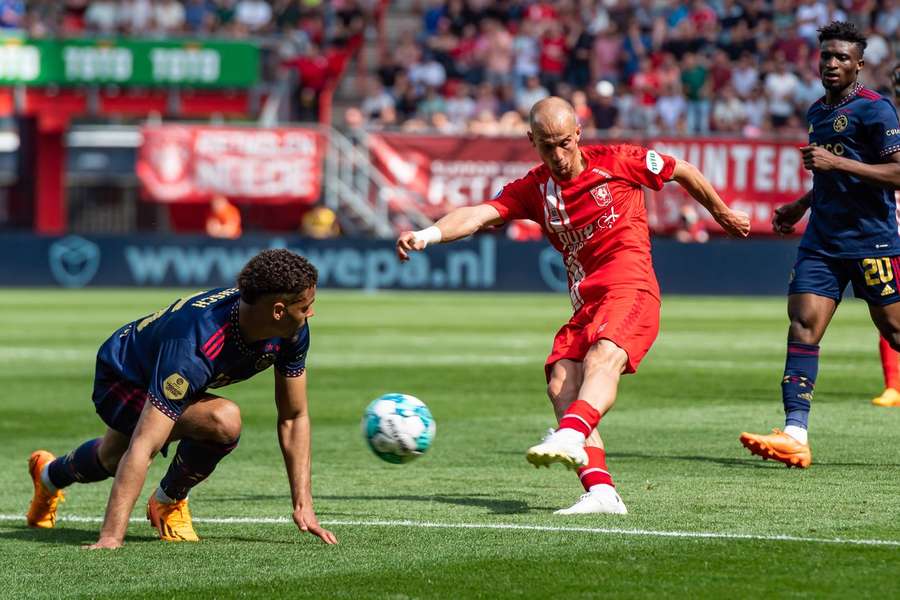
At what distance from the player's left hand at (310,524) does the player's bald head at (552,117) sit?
6.82 feet

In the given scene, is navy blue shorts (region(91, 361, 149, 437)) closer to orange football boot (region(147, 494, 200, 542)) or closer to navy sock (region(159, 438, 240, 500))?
navy sock (region(159, 438, 240, 500))

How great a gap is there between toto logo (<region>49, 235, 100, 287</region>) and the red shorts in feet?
85.4

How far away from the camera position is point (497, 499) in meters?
8.59

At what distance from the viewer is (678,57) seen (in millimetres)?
33000

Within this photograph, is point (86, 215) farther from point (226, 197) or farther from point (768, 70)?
point (768, 70)

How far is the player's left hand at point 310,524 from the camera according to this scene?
→ 23.5 feet

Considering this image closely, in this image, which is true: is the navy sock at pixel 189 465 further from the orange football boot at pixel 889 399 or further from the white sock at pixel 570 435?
the orange football boot at pixel 889 399

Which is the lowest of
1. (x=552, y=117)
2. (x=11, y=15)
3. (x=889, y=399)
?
(x=889, y=399)

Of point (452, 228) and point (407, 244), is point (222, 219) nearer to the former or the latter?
point (452, 228)

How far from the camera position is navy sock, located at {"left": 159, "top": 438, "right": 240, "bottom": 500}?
7.49m

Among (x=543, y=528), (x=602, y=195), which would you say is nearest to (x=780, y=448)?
(x=602, y=195)

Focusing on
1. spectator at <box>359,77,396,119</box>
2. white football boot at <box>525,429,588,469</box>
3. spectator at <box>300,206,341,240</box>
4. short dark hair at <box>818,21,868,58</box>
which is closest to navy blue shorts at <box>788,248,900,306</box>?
short dark hair at <box>818,21,868,58</box>

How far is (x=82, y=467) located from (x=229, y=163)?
25602 millimetres

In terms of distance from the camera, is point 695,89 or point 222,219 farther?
point 222,219
